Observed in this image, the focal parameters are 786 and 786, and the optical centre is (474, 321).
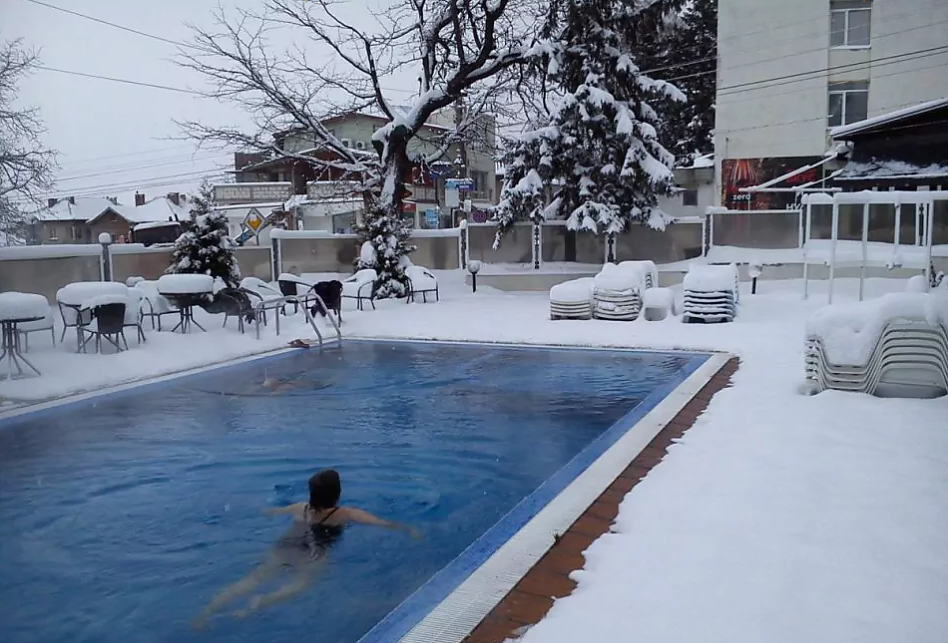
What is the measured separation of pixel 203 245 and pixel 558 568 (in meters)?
10.1

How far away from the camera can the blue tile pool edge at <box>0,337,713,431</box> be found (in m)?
6.91

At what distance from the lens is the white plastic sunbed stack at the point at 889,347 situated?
573 cm

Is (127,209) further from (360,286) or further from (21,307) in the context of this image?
(21,307)

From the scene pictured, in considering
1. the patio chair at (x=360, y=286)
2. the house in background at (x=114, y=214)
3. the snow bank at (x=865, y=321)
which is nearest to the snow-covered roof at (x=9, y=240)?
the patio chair at (x=360, y=286)

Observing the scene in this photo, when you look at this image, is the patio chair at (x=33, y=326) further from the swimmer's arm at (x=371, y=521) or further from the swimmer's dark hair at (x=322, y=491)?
the swimmer's arm at (x=371, y=521)

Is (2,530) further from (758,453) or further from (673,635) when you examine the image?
(758,453)

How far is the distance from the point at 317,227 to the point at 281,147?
49.4 ft

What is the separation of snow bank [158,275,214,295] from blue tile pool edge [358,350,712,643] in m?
6.39

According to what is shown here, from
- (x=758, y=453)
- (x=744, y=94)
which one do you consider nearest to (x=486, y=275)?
(x=744, y=94)

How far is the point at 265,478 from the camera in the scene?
17.7 feet

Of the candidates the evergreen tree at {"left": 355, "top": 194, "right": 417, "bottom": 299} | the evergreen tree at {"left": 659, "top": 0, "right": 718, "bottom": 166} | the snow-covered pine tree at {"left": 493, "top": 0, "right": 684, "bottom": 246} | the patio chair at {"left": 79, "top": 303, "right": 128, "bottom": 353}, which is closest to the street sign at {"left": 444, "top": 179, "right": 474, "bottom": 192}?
the snow-covered pine tree at {"left": 493, "top": 0, "right": 684, "bottom": 246}

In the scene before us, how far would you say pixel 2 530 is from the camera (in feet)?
14.8

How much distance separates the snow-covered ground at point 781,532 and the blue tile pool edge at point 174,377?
54cm

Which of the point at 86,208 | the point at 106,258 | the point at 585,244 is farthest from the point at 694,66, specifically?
the point at 86,208
